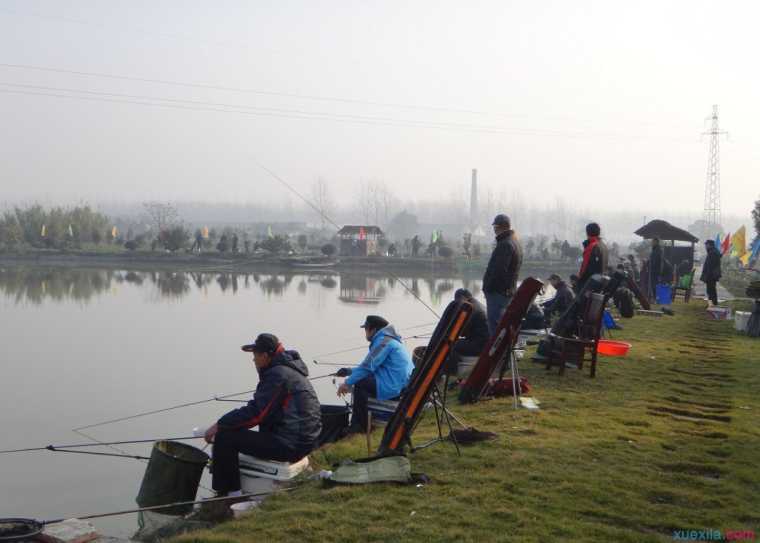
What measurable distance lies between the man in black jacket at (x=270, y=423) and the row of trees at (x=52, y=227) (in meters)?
52.2

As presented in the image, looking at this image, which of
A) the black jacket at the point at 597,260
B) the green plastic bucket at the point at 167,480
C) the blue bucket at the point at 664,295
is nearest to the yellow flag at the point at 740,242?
the blue bucket at the point at 664,295

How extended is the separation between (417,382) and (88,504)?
3065mm

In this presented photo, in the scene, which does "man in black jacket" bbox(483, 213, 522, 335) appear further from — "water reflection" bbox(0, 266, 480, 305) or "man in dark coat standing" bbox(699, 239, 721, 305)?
"water reflection" bbox(0, 266, 480, 305)

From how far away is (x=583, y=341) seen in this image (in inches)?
286

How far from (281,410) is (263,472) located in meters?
0.38

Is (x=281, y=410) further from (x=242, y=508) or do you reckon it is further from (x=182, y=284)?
(x=182, y=284)

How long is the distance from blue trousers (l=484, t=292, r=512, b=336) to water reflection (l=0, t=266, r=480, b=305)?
14.8m

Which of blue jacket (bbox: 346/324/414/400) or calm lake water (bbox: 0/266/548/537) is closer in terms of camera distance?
blue jacket (bbox: 346/324/414/400)

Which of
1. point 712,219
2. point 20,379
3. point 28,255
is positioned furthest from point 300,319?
point 712,219

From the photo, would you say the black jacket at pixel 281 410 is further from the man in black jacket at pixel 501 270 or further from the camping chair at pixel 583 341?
the camping chair at pixel 583 341

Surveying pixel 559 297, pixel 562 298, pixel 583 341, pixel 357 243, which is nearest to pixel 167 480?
pixel 583 341

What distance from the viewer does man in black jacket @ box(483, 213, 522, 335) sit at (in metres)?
7.20

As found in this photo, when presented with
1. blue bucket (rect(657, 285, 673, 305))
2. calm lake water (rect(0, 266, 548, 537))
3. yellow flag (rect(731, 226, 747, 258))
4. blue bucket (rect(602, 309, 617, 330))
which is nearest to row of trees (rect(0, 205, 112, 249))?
calm lake water (rect(0, 266, 548, 537))

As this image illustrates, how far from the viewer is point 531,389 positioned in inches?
264
